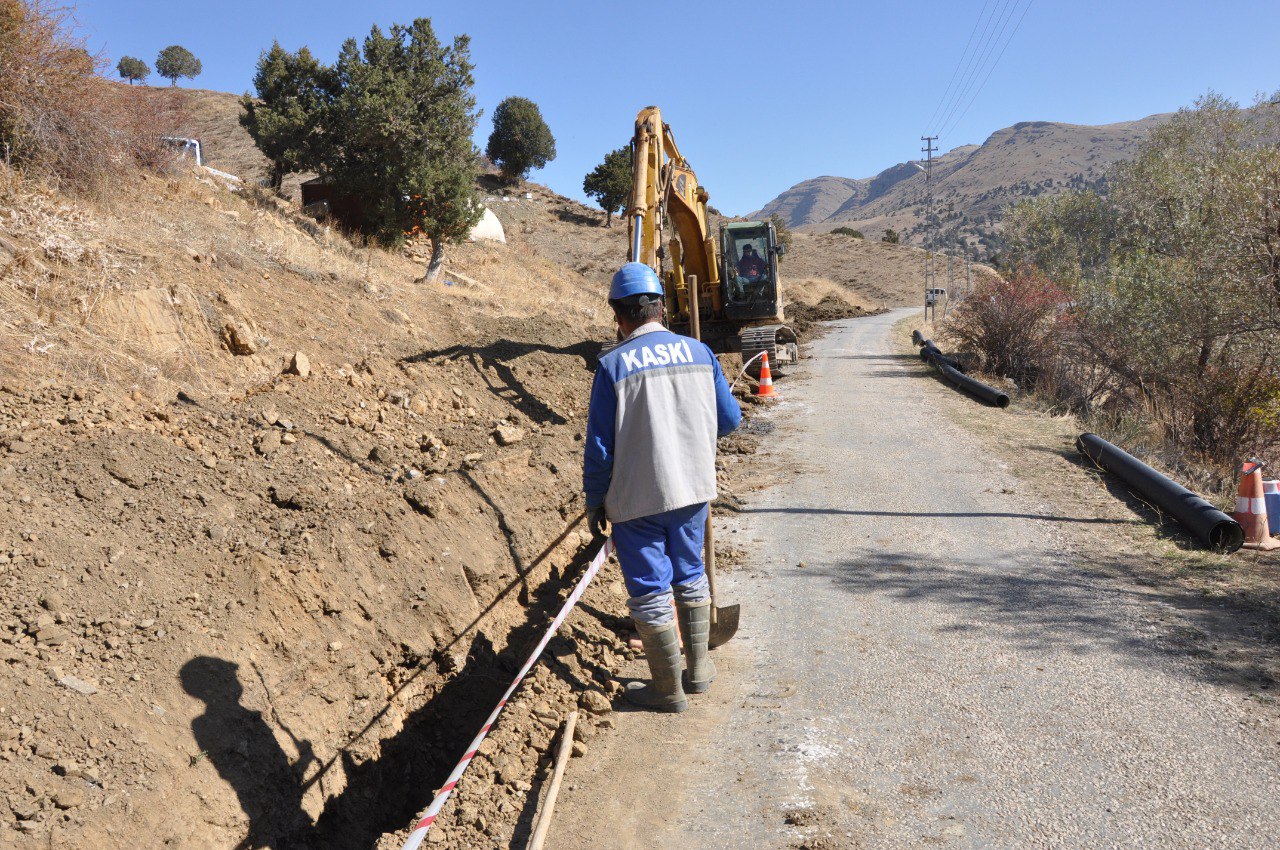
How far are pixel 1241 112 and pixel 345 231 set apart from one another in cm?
3797

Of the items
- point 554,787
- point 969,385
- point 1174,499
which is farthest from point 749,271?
point 554,787

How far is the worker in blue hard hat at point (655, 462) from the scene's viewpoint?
4.02m

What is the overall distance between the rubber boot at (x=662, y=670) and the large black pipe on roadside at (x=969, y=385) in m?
11.0

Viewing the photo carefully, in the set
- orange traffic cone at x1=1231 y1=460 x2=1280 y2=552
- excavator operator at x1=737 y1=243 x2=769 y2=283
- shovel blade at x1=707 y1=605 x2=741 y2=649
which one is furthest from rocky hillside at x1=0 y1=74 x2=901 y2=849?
excavator operator at x1=737 y1=243 x2=769 y2=283

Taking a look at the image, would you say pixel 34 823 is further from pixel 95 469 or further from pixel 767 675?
pixel 767 675

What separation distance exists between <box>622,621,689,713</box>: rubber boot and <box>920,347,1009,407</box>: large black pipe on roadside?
36.2 feet

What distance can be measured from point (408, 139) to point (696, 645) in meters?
17.1

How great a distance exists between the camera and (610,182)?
2037 inches

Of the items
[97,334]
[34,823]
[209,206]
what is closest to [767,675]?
[34,823]

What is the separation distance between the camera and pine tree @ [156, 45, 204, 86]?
6091cm

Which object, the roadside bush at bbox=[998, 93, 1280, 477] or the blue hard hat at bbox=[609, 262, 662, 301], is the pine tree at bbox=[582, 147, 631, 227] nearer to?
the roadside bush at bbox=[998, 93, 1280, 477]

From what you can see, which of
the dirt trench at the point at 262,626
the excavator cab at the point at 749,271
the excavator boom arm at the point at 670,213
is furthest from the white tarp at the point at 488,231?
the dirt trench at the point at 262,626

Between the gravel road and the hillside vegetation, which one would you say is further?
the hillside vegetation

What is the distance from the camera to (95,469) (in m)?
5.18
